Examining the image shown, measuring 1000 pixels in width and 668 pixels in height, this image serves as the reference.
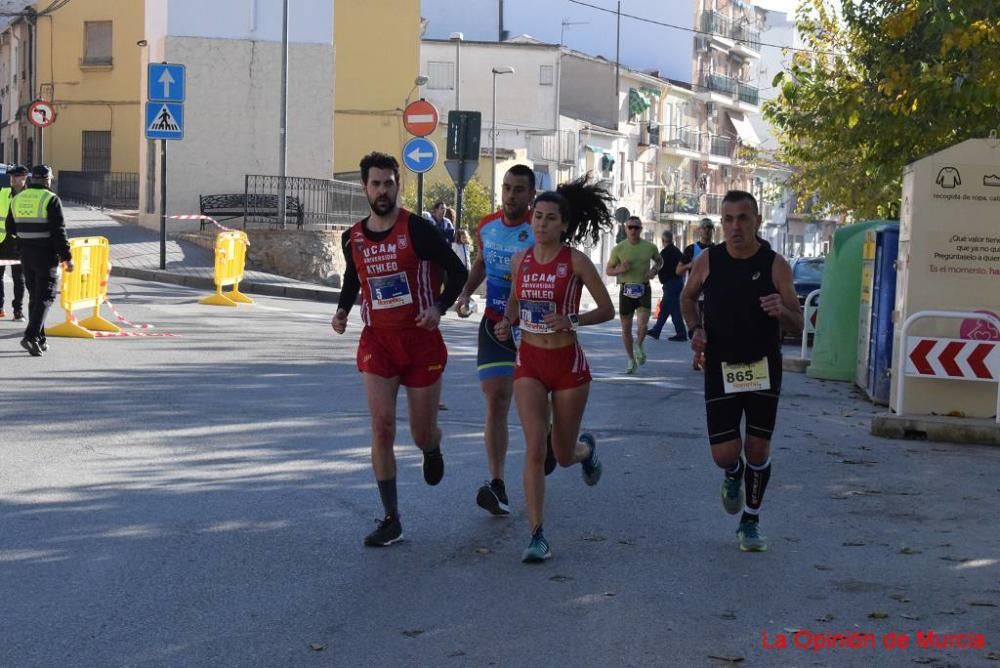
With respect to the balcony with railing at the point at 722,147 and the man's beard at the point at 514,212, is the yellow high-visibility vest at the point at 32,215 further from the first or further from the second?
the balcony with railing at the point at 722,147

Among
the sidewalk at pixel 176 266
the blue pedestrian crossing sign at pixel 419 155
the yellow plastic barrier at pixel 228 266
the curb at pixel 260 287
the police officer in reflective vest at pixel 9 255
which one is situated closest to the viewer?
the police officer in reflective vest at pixel 9 255

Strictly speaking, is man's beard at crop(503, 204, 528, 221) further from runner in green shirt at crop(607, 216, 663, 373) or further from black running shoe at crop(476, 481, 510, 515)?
runner in green shirt at crop(607, 216, 663, 373)

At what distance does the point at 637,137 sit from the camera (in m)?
72.8

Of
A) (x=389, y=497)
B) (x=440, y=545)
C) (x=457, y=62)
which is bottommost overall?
(x=440, y=545)

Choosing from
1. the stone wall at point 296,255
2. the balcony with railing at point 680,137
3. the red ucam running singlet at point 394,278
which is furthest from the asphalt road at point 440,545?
the balcony with railing at point 680,137

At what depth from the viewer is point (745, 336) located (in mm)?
7430

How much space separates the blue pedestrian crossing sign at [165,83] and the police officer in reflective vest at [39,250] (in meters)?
10.6

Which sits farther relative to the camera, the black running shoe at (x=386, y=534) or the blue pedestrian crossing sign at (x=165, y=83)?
the blue pedestrian crossing sign at (x=165, y=83)

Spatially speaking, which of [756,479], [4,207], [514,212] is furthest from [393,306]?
[4,207]

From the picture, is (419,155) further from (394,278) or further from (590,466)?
(394,278)

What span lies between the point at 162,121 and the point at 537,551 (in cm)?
1978

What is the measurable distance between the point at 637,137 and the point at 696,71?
12890 millimetres

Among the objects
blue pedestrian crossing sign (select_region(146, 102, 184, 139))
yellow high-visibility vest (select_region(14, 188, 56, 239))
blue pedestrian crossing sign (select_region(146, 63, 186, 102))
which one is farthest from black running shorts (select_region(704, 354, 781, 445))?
blue pedestrian crossing sign (select_region(146, 63, 186, 102))

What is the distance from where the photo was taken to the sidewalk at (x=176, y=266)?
27.5 m
